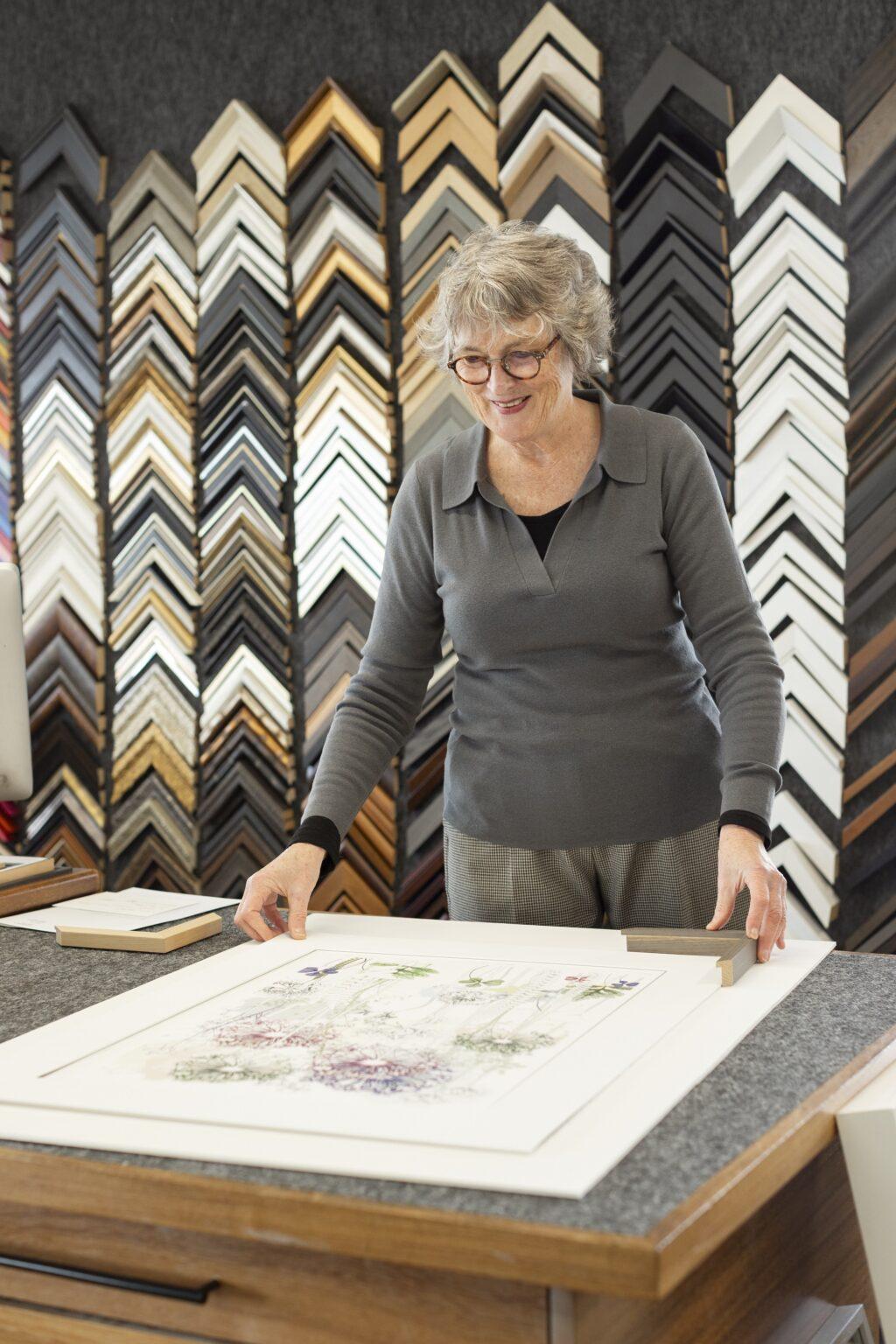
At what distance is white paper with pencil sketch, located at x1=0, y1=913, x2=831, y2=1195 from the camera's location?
2.93ft

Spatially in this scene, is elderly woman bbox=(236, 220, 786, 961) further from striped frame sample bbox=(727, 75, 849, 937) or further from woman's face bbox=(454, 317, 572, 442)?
striped frame sample bbox=(727, 75, 849, 937)

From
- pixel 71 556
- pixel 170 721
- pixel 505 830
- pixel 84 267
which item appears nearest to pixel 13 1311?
pixel 505 830

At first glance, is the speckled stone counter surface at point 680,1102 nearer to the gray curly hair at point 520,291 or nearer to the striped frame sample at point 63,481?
the gray curly hair at point 520,291

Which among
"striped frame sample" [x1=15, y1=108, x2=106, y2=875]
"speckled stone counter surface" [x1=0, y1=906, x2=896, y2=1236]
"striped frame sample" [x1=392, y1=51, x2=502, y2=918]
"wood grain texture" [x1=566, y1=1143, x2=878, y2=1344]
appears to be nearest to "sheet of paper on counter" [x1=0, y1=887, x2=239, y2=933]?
"speckled stone counter surface" [x1=0, y1=906, x2=896, y2=1236]

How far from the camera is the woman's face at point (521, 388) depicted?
1.60m

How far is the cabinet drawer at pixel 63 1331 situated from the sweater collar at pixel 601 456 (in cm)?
106

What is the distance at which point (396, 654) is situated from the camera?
179cm

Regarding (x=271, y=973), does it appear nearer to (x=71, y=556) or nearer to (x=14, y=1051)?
(x=14, y=1051)

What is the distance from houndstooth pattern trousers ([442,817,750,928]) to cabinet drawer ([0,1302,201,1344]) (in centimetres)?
82

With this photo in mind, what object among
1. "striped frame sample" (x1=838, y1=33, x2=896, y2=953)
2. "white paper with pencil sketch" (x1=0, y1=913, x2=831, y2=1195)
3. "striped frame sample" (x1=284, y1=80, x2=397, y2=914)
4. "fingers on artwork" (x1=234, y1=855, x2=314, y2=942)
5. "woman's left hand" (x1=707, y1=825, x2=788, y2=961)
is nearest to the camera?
"white paper with pencil sketch" (x1=0, y1=913, x2=831, y2=1195)

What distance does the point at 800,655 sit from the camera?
2.93m

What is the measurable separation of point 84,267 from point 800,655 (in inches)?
82.9

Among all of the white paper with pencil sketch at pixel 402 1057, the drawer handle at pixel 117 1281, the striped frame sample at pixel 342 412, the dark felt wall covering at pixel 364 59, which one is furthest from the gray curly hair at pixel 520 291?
the striped frame sample at pixel 342 412

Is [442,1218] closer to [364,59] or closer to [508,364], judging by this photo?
[508,364]
